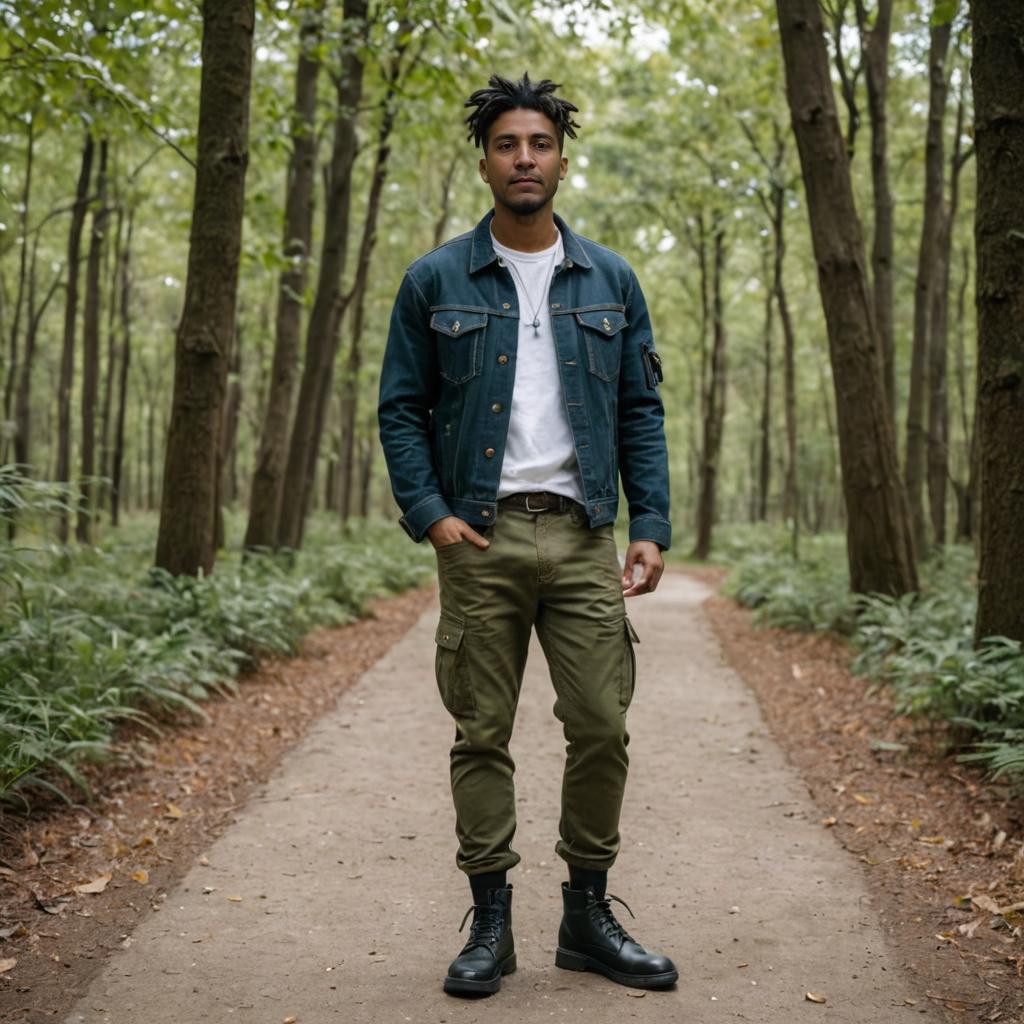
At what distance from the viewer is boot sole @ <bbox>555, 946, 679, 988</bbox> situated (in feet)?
10.2

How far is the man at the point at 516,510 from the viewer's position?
3115 millimetres

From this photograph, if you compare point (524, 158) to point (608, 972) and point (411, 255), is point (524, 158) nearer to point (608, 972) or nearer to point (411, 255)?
point (608, 972)

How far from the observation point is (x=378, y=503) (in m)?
60.0

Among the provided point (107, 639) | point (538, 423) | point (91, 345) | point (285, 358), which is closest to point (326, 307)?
point (285, 358)

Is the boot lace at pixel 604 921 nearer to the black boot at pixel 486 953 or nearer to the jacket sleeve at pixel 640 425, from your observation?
the black boot at pixel 486 953

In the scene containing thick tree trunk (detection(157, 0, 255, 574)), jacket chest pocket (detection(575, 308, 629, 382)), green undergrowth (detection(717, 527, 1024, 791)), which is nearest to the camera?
jacket chest pocket (detection(575, 308, 629, 382))

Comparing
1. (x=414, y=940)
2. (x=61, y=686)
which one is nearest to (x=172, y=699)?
(x=61, y=686)

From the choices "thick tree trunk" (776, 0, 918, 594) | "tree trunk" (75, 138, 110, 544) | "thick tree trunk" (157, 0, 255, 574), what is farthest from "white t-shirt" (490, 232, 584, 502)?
"tree trunk" (75, 138, 110, 544)

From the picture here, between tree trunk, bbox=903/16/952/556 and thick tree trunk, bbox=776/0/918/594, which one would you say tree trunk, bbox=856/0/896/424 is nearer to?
tree trunk, bbox=903/16/952/556

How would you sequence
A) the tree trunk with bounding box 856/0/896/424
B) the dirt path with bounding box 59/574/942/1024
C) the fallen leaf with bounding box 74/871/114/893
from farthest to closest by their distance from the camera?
the tree trunk with bounding box 856/0/896/424
the fallen leaf with bounding box 74/871/114/893
the dirt path with bounding box 59/574/942/1024

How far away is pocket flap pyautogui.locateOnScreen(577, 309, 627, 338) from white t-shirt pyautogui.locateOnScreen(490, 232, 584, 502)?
118 mm

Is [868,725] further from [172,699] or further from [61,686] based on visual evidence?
[61,686]

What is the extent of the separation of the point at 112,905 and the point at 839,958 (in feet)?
8.56

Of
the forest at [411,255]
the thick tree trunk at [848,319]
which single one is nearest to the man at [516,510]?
the forest at [411,255]
